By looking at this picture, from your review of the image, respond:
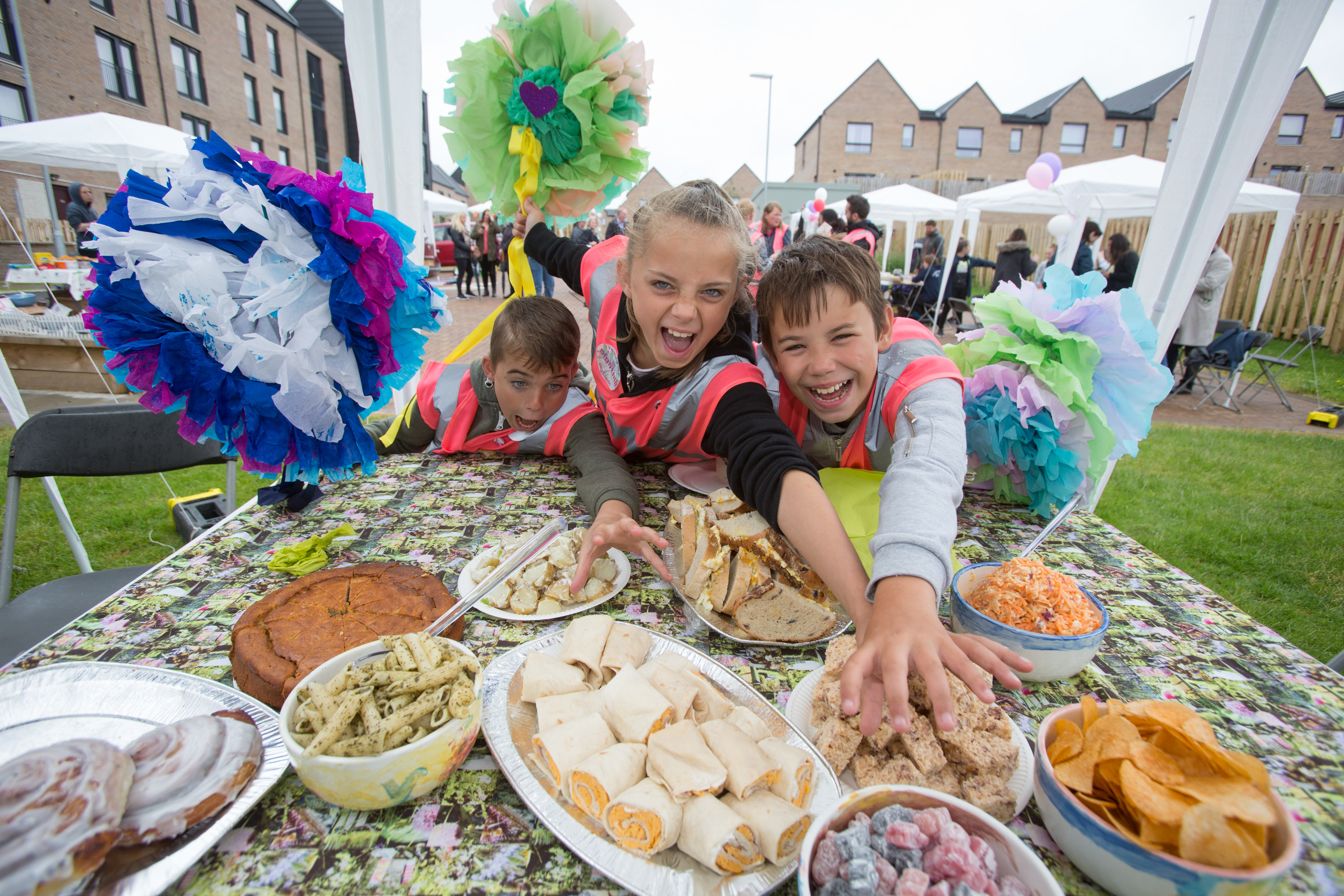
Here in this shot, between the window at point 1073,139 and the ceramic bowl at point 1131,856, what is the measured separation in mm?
37296

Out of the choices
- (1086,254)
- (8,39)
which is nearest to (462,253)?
(8,39)

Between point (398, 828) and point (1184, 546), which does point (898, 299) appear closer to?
point (1184, 546)

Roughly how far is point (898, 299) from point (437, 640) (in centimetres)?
1311

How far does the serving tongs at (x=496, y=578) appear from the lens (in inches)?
42.5

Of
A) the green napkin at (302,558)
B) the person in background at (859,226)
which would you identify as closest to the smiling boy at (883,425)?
the green napkin at (302,558)

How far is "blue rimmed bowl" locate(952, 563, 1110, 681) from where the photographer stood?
3.53 ft

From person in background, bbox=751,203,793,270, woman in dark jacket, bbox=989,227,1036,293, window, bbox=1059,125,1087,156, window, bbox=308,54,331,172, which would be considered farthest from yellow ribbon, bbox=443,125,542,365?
window, bbox=1059,125,1087,156

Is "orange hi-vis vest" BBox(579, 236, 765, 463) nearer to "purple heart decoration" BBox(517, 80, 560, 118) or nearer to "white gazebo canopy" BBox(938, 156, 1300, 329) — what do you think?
"purple heart decoration" BBox(517, 80, 560, 118)

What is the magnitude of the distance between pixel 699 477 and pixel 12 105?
15080mm

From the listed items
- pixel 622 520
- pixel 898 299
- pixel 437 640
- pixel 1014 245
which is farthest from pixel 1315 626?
pixel 898 299

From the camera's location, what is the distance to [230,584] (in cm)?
140

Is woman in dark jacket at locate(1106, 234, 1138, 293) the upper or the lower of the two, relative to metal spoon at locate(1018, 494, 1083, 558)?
upper

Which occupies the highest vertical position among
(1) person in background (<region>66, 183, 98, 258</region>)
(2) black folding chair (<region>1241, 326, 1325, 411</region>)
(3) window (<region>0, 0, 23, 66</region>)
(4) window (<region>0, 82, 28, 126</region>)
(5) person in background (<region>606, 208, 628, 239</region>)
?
(3) window (<region>0, 0, 23, 66</region>)

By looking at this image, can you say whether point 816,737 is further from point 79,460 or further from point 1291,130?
point 1291,130
